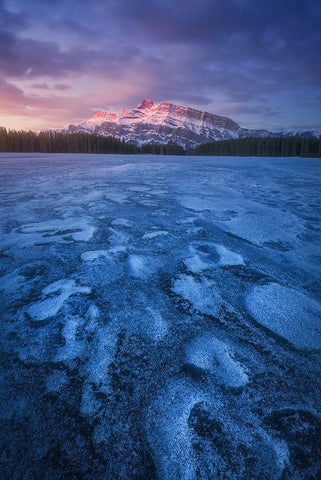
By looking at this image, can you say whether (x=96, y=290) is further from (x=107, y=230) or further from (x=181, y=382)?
(x=107, y=230)

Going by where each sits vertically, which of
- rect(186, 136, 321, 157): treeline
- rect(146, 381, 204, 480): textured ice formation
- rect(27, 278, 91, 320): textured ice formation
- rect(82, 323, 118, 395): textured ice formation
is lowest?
rect(146, 381, 204, 480): textured ice formation

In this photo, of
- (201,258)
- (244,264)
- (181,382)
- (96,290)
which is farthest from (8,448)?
(244,264)

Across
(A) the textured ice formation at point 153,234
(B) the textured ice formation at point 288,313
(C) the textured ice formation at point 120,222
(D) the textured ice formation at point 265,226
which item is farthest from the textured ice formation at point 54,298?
(D) the textured ice formation at point 265,226

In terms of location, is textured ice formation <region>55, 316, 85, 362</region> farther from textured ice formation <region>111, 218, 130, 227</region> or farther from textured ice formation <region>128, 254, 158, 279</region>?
textured ice formation <region>111, 218, 130, 227</region>

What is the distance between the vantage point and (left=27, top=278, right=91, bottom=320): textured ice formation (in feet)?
3.91

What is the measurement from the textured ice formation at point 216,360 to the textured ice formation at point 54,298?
75 cm

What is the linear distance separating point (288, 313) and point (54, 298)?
137cm

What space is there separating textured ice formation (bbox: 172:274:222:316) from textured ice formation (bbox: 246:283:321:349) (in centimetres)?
20

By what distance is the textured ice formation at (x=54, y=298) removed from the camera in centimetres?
119

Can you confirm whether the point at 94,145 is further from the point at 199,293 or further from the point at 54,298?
the point at 199,293

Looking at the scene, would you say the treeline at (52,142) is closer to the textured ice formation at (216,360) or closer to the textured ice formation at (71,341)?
the textured ice formation at (71,341)

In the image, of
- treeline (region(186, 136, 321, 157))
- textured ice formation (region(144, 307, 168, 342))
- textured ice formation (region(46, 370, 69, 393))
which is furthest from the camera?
treeline (region(186, 136, 321, 157))

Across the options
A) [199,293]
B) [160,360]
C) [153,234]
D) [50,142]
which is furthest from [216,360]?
[50,142]

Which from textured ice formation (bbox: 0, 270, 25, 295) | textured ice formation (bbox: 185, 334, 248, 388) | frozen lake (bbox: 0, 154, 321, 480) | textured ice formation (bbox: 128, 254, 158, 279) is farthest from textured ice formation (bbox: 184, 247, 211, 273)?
textured ice formation (bbox: 0, 270, 25, 295)
